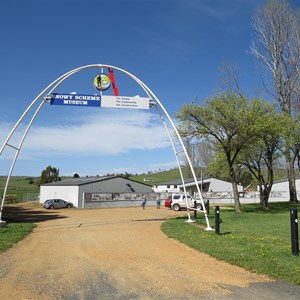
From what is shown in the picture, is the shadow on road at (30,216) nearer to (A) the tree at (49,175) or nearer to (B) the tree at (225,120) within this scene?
(B) the tree at (225,120)

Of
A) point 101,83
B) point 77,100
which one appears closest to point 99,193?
point 101,83

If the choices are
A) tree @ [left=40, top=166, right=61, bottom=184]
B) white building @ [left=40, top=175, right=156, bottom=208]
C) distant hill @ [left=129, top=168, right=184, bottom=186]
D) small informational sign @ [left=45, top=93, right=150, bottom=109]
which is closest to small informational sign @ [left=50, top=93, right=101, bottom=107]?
small informational sign @ [left=45, top=93, right=150, bottom=109]

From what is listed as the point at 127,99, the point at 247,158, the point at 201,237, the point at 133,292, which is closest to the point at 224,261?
the point at 133,292

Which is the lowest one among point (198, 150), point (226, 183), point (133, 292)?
point (133, 292)

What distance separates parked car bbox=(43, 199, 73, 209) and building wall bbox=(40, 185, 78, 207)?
1.55 meters

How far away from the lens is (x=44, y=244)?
12391mm

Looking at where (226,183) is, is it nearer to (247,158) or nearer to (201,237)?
(247,158)

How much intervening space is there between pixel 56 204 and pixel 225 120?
29.2 metres

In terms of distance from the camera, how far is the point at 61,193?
53.8 meters

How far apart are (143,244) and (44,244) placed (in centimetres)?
341

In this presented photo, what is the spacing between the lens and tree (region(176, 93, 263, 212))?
27.8 m

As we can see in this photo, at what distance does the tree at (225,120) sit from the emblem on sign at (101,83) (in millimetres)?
10980

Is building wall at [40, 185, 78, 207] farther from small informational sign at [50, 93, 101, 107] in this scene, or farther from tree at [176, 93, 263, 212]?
small informational sign at [50, 93, 101, 107]

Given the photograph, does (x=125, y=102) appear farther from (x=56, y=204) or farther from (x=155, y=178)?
(x=155, y=178)
